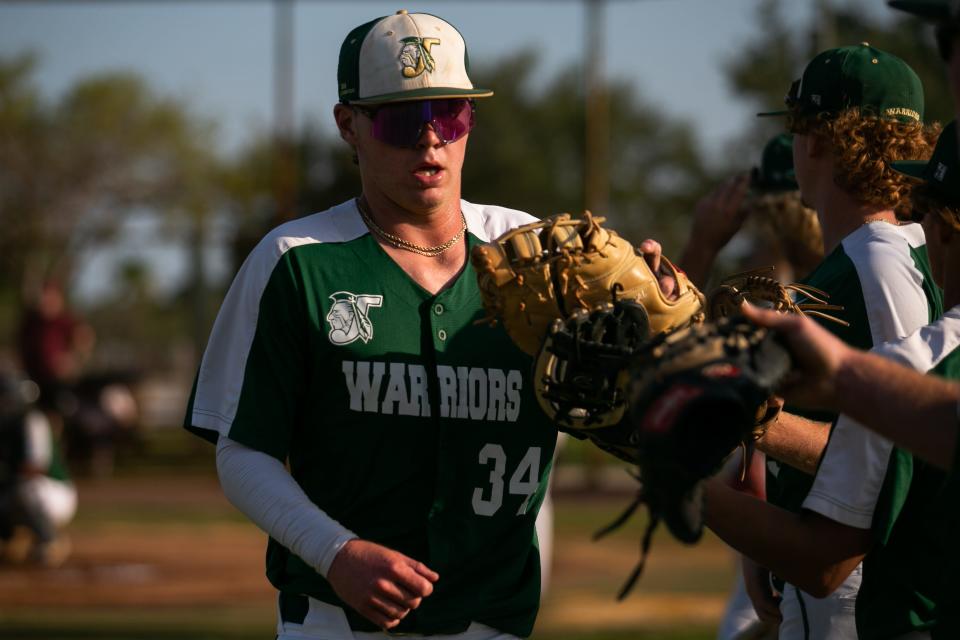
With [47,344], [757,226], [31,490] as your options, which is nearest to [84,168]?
[47,344]

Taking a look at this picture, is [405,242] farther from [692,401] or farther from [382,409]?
[692,401]

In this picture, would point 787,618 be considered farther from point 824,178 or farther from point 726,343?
point 726,343

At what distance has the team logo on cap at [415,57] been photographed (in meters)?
3.13

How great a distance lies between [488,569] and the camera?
318 centimetres

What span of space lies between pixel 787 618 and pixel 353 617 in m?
1.23

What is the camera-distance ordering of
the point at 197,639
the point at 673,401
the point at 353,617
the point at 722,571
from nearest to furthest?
the point at 673,401 → the point at 353,617 → the point at 197,639 → the point at 722,571

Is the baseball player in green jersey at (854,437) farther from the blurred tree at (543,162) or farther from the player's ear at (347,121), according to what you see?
the blurred tree at (543,162)

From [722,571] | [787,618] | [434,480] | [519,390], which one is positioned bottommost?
[722,571]

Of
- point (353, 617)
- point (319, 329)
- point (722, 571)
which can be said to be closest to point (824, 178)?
point (319, 329)

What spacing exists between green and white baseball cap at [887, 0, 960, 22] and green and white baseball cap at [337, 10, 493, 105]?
1.12 meters

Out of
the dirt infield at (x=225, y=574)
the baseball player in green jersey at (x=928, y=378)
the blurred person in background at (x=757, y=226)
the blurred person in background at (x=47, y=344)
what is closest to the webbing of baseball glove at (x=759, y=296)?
the baseball player in green jersey at (x=928, y=378)

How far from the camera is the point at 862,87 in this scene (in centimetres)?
346

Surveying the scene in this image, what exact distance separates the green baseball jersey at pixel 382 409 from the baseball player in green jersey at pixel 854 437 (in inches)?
24.2

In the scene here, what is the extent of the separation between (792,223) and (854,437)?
6.48 ft
